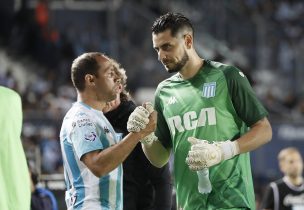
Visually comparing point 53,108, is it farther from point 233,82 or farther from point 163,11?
point 233,82

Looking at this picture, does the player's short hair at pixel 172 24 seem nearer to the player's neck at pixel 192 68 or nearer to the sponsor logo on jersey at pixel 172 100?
the player's neck at pixel 192 68

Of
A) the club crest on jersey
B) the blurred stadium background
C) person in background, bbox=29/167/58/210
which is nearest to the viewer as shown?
the club crest on jersey

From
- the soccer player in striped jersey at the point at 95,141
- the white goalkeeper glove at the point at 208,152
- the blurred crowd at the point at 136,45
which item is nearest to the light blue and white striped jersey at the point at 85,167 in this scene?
the soccer player in striped jersey at the point at 95,141

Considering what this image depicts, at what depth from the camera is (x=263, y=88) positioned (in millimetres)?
20547

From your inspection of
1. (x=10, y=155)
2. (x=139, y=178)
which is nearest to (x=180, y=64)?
(x=139, y=178)

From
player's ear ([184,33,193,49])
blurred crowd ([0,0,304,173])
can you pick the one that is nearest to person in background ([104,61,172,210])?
A: player's ear ([184,33,193,49])

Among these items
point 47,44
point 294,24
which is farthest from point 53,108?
point 294,24

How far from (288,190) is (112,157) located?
5.21 m

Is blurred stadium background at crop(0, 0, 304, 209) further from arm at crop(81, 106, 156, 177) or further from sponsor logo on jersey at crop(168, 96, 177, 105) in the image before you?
arm at crop(81, 106, 156, 177)

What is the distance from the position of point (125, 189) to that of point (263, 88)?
14.5 m

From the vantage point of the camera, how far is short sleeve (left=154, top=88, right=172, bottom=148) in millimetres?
5996

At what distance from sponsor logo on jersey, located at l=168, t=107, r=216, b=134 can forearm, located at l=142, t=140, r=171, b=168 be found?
0.63 ft

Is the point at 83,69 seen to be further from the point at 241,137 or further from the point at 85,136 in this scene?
the point at 241,137

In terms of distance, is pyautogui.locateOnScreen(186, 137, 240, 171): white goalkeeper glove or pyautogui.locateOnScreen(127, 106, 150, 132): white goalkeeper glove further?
pyautogui.locateOnScreen(127, 106, 150, 132): white goalkeeper glove
